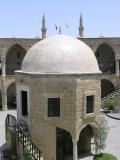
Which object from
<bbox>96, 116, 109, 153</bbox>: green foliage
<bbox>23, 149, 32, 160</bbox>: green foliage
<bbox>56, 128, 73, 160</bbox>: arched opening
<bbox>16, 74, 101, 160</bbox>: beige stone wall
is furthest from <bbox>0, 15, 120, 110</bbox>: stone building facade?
<bbox>23, 149, 32, 160</bbox>: green foliage

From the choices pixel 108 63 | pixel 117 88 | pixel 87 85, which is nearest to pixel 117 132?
pixel 87 85

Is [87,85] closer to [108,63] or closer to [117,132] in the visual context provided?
[117,132]

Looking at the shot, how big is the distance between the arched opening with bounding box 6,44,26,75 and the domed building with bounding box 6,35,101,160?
23168 millimetres

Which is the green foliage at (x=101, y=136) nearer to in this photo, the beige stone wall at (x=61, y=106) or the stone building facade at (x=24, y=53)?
the beige stone wall at (x=61, y=106)

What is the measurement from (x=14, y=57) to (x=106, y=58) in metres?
11.8

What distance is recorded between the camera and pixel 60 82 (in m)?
15.4

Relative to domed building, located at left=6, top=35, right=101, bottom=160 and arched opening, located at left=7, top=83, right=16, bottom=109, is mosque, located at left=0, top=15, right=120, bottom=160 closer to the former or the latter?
domed building, located at left=6, top=35, right=101, bottom=160

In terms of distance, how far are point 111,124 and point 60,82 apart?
11957 millimetres

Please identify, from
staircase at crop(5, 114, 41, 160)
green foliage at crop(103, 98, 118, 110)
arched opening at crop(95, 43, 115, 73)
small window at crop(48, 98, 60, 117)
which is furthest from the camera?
arched opening at crop(95, 43, 115, 73)

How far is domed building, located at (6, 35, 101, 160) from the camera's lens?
15414mm

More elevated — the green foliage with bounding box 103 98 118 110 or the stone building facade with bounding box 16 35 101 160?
the stone building facade with bounding box 16 35 101 160

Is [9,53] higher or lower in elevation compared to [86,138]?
higher

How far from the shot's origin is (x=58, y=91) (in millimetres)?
15438

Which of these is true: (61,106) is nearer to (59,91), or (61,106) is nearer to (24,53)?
(59,91)
